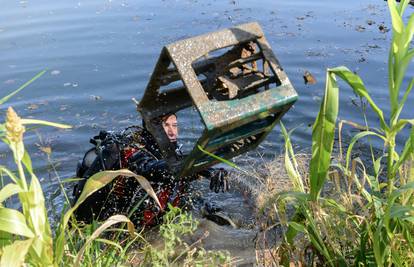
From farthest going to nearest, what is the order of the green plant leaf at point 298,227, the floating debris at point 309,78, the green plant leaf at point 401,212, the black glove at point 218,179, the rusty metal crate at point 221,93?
the floating debris at point 309,78 < the black glove at point 218,179 < the rusty metal crate at point 221,93 < the green plant leaf at point 298,227 < the green plant leaf at point 401,212

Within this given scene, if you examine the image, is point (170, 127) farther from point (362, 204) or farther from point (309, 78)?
point (309, 78)

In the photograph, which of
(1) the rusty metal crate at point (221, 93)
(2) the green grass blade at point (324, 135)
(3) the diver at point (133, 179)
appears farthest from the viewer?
(3) the diver at point (133, 179)

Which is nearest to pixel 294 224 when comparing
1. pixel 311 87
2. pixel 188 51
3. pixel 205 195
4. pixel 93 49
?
pixel 188 51

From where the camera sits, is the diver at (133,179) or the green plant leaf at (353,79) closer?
the green plant leaf at (353,79)

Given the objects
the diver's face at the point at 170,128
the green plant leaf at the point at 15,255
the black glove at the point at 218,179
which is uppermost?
the green plant leaf at the point at 15,255

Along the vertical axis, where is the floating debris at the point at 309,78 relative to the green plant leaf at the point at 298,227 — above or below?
below

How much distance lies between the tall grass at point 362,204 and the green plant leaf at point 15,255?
4.17 ft

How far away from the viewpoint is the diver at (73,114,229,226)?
4312 millimetres

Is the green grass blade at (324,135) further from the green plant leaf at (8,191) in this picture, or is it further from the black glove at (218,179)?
the black glove at (218,179)

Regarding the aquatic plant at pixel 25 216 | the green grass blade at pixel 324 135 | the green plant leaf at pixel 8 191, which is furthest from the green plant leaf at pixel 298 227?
the green plant leaf at pixel 8 191

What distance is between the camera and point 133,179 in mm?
4531

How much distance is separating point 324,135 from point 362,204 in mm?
463

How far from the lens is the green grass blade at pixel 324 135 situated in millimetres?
2377

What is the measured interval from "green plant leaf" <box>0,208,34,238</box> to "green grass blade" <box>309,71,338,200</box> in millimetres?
1320
